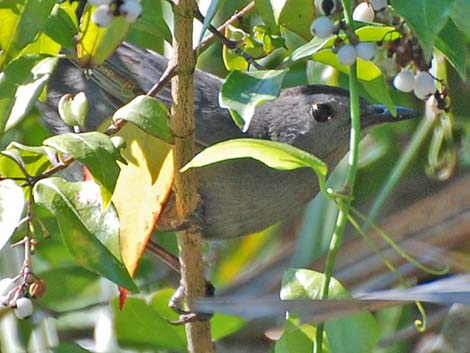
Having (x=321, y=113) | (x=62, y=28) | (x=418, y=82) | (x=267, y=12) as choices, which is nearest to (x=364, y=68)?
(x=418, y=82)

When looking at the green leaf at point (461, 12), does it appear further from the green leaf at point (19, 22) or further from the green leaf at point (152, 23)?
the green leaf at point (19, 22)

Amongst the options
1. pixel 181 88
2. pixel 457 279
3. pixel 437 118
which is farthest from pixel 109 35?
pixel 437 118

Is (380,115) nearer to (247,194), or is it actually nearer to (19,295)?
(247,194)

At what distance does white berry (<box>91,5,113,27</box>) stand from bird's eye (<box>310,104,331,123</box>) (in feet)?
5.15

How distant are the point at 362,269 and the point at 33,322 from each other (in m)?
1.35

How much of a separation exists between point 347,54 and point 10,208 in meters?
0.67

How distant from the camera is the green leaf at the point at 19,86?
2205 millimetres

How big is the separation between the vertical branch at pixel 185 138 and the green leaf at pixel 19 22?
0.25 m

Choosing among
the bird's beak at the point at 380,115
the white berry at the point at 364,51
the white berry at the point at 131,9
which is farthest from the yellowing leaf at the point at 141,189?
the bird's beak at the point at 380,115

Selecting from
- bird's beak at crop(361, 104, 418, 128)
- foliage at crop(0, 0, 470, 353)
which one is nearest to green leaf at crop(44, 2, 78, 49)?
foliage at crop(0, 0, 470, 353)

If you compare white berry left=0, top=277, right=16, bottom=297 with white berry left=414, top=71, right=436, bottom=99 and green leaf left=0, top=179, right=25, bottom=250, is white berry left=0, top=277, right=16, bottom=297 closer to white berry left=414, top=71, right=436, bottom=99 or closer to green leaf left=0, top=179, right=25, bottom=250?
green leaf left=0, top=179, right=25, bottom=250

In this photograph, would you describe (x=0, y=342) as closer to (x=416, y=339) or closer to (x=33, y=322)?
(x=33, y=322)

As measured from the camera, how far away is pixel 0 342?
378 cm

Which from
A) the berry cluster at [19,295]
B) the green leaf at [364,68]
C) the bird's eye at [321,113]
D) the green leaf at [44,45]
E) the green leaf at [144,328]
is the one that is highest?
the green leaf at [44,45]
